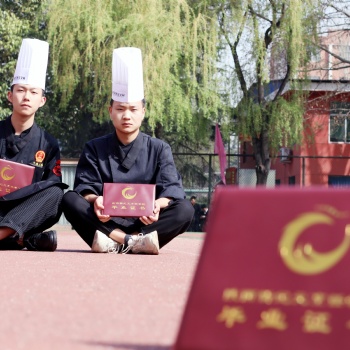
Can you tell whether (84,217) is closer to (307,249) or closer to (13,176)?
(13,176)

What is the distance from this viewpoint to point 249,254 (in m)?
2.02

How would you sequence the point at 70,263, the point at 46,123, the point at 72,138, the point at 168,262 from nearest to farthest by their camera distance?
the point at 70,263, the point at 168,262, the point at 46,123, the point at 72,138

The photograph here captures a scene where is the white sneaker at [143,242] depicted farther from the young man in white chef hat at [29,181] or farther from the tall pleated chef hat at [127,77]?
the tall pleated chef hat at [127,77]

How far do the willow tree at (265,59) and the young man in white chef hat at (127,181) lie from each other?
15998 millimetres

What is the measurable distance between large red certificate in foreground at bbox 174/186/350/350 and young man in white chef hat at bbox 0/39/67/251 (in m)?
4.88

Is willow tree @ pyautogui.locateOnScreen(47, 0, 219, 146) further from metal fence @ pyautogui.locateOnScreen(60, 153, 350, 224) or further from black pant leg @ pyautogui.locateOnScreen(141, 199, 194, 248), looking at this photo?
black pant leg @ pyautogui.locateOnScreen(141, 199, 194, 248)

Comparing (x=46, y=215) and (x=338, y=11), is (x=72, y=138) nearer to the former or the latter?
(x=338, y=11)

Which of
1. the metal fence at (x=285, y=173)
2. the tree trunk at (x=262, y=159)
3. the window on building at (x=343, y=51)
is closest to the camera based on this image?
the tree trunk at (x=262, y=159)

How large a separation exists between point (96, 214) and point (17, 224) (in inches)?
25.3

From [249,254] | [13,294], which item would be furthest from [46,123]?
[249,254]

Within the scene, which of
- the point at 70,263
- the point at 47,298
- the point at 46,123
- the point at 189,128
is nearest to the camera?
the point at 47,298

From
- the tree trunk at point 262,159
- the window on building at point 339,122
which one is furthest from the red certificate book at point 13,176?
the window on building at point 339,122

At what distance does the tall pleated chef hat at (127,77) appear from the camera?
23.0 feet

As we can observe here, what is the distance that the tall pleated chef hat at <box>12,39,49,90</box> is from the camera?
730cm
